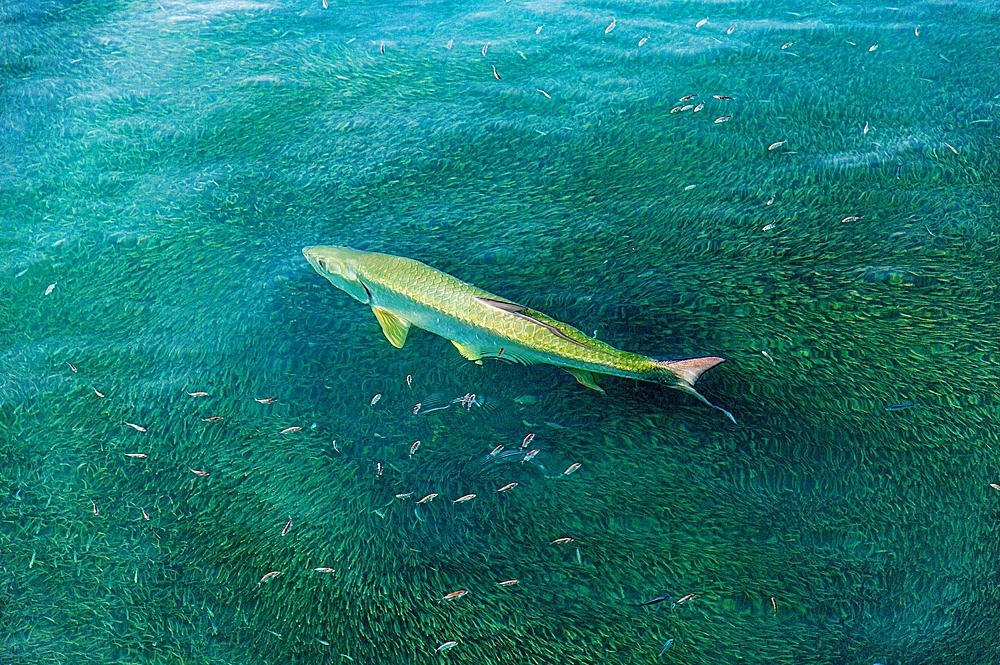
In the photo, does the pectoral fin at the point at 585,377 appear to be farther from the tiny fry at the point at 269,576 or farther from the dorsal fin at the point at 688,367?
the tiny fry at the point at 269,576

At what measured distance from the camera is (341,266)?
87.7 inches

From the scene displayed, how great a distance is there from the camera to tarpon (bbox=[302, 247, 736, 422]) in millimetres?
1797

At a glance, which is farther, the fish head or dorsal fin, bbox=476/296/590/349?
the fish head

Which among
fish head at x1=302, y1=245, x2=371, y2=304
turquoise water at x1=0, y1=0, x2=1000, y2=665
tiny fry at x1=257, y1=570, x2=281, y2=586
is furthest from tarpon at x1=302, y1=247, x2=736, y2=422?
tiny fry at x1=257, y1=570, x2=281, y2=586

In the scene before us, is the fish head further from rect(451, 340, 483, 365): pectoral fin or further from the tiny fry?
the tiny fry

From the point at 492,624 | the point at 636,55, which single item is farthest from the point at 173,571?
the point at 636,55

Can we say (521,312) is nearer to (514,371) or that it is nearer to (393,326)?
(514,371)

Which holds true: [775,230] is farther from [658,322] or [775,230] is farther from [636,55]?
[636,55]

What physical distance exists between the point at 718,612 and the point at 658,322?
0.94 m

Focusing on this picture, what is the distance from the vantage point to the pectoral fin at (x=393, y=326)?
2168mm

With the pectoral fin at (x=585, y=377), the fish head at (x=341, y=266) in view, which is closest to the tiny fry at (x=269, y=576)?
the fish head at (x=341, y=266)

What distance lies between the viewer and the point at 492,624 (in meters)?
1.72

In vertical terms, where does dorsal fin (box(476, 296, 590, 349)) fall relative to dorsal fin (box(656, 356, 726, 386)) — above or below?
above

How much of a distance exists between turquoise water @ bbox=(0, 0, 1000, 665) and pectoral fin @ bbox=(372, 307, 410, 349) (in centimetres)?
6
